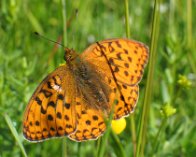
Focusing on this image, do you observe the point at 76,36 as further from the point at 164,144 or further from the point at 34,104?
the point at 34,104

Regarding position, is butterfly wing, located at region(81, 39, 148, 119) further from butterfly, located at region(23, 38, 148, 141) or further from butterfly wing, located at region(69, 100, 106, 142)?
butterfly wing, located at region(69, 100, 106, 142)

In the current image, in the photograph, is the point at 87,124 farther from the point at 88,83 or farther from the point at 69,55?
→ the point at 69,55

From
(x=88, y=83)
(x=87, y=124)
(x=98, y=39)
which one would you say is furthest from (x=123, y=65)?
(x=98, y=39)

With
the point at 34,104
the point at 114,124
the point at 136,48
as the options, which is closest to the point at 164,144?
the point at 114,124

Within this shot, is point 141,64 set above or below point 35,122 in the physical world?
above

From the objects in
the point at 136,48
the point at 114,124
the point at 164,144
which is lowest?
the point at 164,144

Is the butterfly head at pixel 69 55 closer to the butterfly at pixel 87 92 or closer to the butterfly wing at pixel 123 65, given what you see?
the butterfly at pixel 87 92
